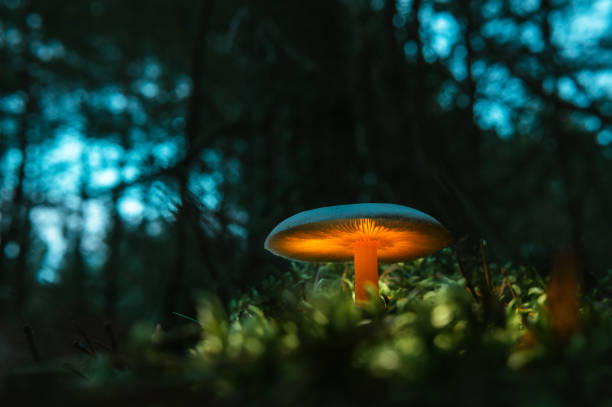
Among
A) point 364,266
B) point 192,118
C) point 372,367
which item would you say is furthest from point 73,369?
point 192,118

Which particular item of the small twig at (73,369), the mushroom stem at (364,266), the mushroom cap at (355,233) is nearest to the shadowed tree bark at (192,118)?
the mushroom cap at (355,233)

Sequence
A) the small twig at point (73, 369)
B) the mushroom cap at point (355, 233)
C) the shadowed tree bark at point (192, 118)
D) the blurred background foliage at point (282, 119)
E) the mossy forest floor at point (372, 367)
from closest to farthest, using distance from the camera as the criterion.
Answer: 1. the mossy forest floor at point (372, 367)
2. the small twig at point (73, 369)
3. the mushroom cap at point (355, 233)
4. the blurred background foliage at point (282, 119)
5. the shadowed tree bark at point (192, 118)

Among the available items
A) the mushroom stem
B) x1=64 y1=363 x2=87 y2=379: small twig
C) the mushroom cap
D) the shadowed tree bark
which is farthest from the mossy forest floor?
the shadowed tree bark

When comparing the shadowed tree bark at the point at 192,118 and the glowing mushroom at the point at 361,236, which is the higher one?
the shadowed tree bark at the point at 192,118

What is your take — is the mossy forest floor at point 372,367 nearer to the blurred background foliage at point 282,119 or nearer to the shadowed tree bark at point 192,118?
the blurred background foliage at point 282,119

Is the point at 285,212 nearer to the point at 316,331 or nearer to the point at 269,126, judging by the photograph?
the point at 269,126

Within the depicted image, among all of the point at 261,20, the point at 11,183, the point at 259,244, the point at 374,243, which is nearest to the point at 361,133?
the point at 259,244
